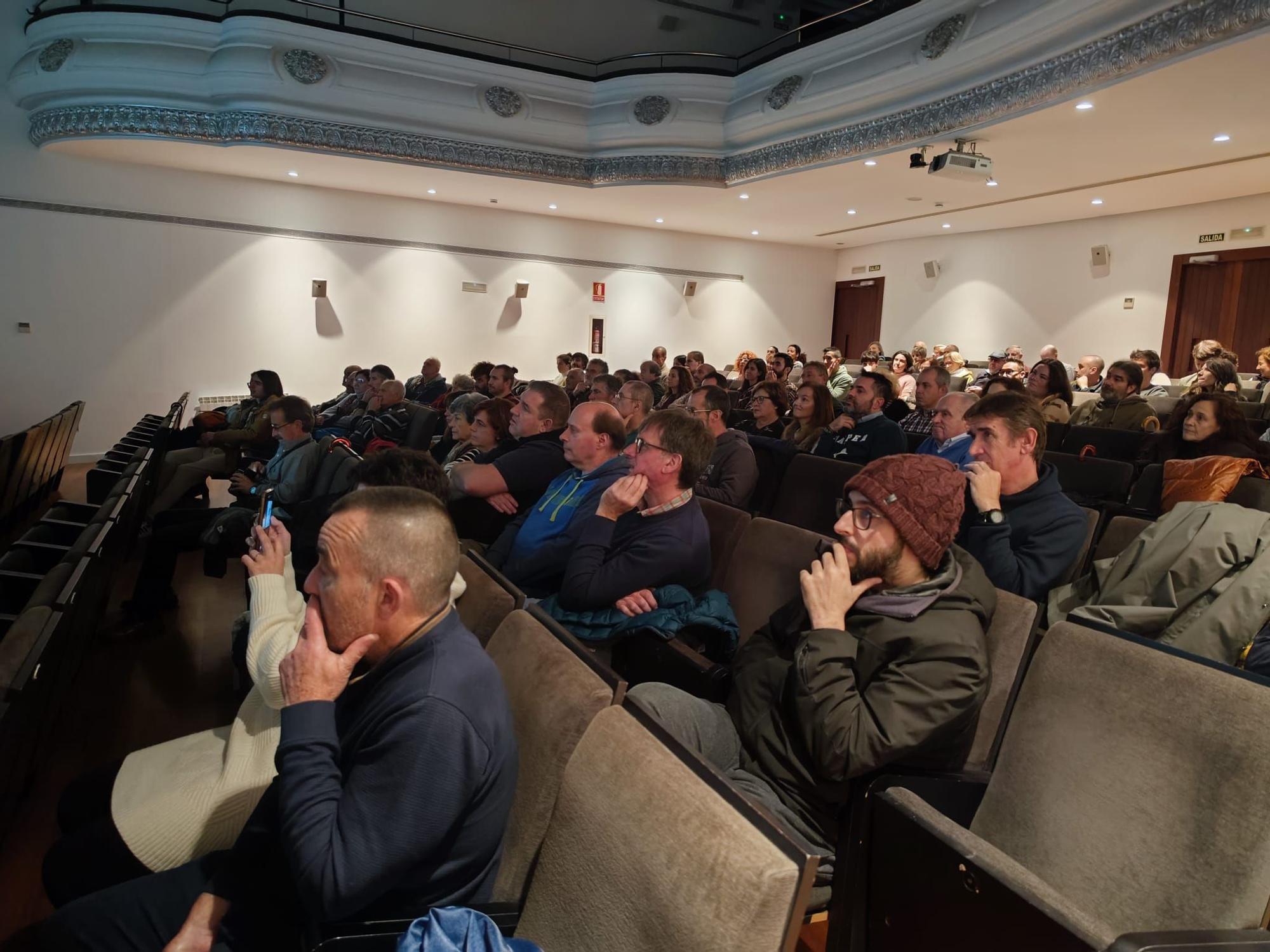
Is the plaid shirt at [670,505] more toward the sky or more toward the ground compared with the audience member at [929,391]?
more toward the ground

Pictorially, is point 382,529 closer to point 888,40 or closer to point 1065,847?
point 1065,847

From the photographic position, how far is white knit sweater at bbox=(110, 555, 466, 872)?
5.01 ft

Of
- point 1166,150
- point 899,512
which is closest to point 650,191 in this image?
point 1166,150

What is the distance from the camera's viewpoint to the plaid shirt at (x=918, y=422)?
17.4ft

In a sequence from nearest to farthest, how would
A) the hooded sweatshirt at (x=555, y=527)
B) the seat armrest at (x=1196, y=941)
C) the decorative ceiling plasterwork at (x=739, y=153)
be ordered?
the seat armrest at (x=1196, y=941), the hooded sweatshirt at (x=555, y=527), the decorative ceiling plasterwork at (x=739, y=153)

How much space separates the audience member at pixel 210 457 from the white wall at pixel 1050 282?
9.61 m

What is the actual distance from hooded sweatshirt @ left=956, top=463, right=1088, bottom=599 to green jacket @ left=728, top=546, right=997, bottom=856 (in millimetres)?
572

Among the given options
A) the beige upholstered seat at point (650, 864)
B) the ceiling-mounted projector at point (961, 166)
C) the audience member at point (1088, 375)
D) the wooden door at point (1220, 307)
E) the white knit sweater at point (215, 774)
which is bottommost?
the white knit sweater at point (215, 774)

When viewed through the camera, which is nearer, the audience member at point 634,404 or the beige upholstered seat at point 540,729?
the beige upholstered seat at point 540,729

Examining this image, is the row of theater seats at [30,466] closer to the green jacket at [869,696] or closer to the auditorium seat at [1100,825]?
the green jacket at [869,696]

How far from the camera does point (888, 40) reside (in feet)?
24.0

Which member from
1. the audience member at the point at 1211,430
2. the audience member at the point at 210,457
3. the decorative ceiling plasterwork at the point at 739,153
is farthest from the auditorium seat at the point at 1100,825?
the decorative ceiling plasterwork at the point at 739,153

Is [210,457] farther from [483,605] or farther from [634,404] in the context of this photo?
[483,605]

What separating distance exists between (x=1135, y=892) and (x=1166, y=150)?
7958mm
